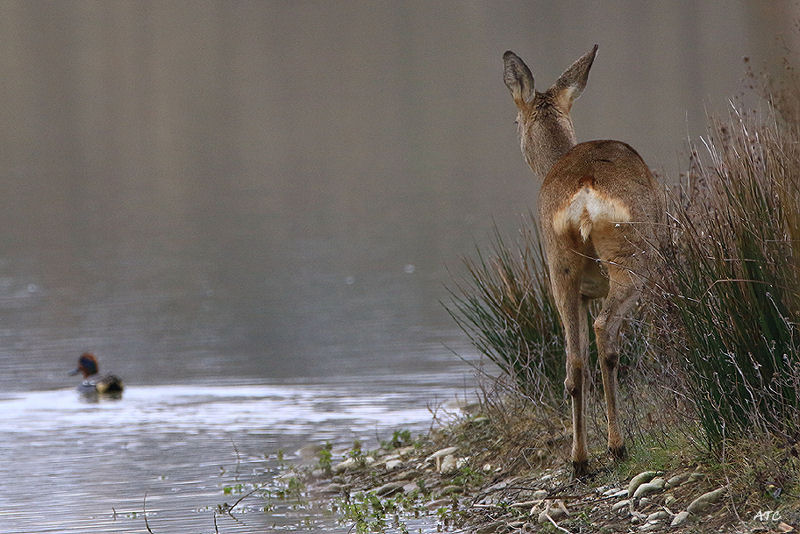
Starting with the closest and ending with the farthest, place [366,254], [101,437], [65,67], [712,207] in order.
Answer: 1. [712,207]
2. [101,437]
3. [366,254]
4. [65,67]

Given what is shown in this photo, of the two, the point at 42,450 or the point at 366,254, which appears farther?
the point at 366,254

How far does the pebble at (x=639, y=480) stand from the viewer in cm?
697

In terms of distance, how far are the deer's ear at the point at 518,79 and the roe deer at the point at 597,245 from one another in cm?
68

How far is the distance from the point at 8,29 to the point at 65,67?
31.8ft

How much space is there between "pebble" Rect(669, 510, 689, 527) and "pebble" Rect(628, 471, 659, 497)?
481 mm

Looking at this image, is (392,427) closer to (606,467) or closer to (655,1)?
(606,467)

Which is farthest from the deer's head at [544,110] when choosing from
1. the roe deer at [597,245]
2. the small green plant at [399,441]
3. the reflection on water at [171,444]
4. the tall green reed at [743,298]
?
the small green plant at [399,441]

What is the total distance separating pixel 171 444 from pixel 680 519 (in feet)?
19.3

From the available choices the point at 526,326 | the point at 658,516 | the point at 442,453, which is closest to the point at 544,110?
the point at 526,326

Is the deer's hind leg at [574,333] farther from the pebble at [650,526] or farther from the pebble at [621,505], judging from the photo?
the pebble at [650,526]

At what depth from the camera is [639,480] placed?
275 inches

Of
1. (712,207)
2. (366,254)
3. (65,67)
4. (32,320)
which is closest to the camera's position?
(712,207)

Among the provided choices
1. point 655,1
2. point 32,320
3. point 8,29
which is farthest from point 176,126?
point 32,320

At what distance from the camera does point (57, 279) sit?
2630 centimetres
